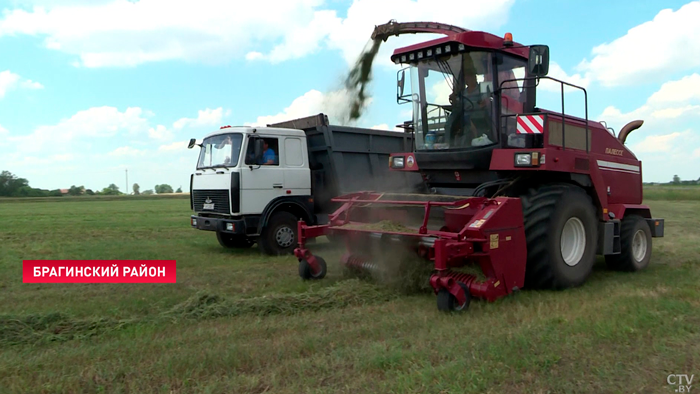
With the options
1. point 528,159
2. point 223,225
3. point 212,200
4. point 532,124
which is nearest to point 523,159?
point 528,159

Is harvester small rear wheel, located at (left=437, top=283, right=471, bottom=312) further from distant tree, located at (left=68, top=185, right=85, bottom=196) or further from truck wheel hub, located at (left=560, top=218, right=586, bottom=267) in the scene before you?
distant tree, located at (left=68, top=185, right=85, bottom=196)

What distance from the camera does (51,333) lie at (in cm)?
464

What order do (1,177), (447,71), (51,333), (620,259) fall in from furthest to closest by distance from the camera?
(1,177) < (620,259) < (447,71) < (51,333)

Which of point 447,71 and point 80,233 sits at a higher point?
point 447,71

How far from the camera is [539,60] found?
6.14 metres

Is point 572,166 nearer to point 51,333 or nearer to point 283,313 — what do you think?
point 283,313

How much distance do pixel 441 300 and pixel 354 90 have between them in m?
5.80

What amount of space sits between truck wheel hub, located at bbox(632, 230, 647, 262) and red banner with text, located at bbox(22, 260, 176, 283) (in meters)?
7.05

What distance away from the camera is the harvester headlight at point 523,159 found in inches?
255

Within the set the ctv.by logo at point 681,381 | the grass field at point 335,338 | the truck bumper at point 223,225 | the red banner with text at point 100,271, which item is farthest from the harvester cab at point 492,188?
the truck bumper at point 223,225

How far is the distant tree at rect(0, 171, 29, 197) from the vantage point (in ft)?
161

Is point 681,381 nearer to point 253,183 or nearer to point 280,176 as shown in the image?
point 253,183

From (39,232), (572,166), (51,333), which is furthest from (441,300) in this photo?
(39,232)

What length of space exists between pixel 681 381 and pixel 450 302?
212 centimetres
